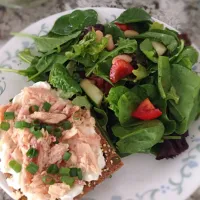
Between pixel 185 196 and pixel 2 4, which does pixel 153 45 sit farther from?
pixel 2 4

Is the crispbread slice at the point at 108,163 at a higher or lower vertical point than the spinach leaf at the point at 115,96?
lower

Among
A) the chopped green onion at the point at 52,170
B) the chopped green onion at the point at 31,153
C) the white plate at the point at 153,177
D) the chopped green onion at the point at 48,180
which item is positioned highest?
the chopped green onion at the point at 31,153

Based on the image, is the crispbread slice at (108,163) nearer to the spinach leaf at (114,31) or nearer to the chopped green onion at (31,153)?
the chopped green onion at (31,153)

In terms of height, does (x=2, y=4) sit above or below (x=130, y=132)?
above

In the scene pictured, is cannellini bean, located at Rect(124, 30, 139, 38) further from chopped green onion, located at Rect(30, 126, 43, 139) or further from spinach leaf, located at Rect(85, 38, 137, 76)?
chopped green onion, located at Rect(30, 126, 43, 139)

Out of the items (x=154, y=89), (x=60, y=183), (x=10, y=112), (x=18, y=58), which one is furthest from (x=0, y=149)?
A: (x=154, y=89)

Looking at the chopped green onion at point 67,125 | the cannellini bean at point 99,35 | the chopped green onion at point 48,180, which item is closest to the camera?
the chopped green onion at point 48,180

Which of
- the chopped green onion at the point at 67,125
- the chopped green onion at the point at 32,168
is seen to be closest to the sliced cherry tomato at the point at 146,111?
the chopped green onion at the point at 67,125
